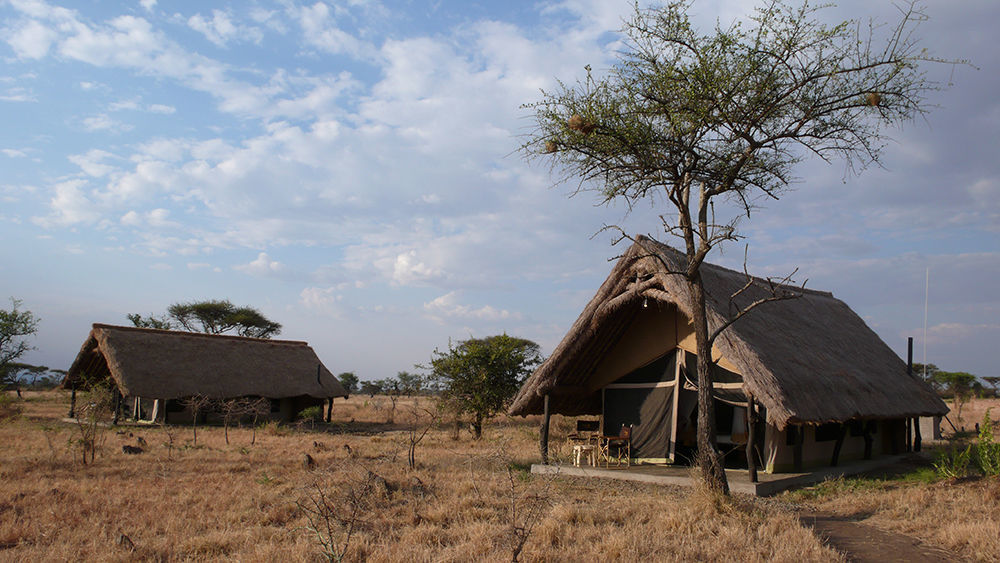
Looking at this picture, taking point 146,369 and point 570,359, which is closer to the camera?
point 570,359

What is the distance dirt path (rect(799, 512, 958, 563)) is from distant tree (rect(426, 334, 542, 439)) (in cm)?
1092

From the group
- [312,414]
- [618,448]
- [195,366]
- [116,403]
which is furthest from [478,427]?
[116,403]

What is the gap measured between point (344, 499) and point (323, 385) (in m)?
19.1

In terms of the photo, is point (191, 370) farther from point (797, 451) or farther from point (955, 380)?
point (955, 380)

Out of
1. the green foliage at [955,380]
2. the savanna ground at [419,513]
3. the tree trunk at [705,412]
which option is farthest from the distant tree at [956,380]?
the tree trunk at [705,412]

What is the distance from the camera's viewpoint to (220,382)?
22938 mm

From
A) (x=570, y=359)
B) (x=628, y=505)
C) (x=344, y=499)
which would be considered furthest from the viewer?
(x=570, y=359)

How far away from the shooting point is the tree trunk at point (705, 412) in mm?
7637

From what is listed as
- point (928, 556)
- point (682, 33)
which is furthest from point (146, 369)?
point (928, 556)

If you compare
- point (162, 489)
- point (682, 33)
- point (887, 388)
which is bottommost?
point (162, 489)

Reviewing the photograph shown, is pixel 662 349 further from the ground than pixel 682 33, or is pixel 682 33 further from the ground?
pixel 682 33

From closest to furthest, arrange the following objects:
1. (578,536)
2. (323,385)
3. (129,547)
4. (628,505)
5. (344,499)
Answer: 1. (129,547)
2. (578,536)
3. (344,499)
4. (628,505)
5. (323,385)

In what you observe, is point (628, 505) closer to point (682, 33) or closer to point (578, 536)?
point (578, 536)

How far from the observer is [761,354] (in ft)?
33.2
